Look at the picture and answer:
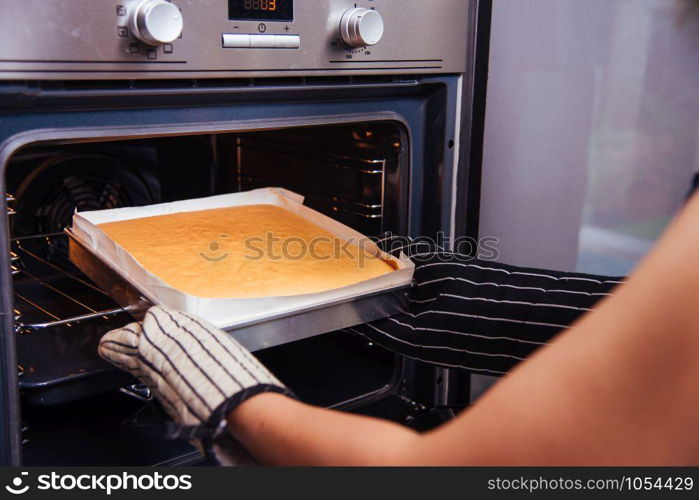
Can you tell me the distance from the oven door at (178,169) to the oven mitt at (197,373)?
0.19 meters

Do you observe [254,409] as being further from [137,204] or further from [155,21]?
[137,204]

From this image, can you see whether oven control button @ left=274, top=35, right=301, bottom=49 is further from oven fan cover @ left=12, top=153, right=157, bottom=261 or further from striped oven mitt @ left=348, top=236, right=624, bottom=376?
oven fan cover @ left=12, top=153, right=157, bottom=261

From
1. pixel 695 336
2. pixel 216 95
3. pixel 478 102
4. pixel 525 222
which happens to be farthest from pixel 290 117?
pixel 695 336

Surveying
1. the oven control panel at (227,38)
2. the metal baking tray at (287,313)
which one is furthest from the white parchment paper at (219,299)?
the oven control panel at (227,38)

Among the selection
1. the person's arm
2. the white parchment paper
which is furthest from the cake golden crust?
the person's arm

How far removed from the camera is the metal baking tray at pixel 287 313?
1.04m

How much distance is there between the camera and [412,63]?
1282mm

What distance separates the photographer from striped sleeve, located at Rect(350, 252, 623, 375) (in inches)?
44.5

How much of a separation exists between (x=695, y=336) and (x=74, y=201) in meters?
Answer: 1.40

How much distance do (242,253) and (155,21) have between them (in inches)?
19.9

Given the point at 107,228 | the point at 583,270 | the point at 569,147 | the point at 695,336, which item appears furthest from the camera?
the point at 583,270

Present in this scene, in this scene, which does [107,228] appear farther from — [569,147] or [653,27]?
[653,27]

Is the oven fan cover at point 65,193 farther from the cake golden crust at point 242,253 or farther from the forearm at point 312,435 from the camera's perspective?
the forearm at point 312,435

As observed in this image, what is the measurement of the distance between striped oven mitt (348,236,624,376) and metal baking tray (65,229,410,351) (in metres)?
0.04
